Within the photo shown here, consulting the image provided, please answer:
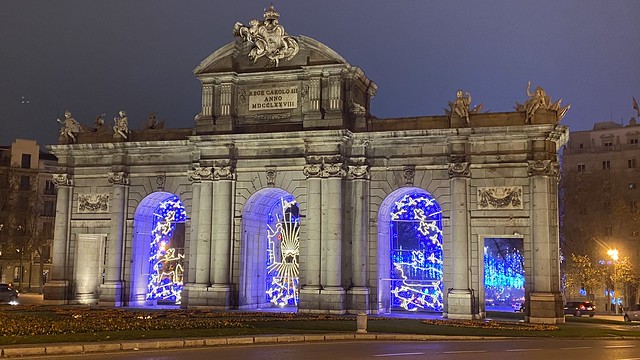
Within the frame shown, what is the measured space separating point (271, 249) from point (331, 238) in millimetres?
6415

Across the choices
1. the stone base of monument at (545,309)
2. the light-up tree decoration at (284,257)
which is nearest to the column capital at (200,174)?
the light-up tree decoration at (284,257)

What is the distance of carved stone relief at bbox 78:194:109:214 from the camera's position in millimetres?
46156

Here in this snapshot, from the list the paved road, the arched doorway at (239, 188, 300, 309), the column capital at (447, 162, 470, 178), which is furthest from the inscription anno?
the paved road

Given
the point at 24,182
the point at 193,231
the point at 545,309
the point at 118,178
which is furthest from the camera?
the point at 24,182

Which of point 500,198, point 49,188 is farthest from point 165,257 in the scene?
point 49,188

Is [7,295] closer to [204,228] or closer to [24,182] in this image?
[204,228]

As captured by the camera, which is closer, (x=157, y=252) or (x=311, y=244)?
(x=311, y=244)

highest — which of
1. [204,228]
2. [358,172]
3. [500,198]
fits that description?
[358,172]

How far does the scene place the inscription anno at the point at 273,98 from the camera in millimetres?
42500

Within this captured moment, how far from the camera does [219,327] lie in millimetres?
27734

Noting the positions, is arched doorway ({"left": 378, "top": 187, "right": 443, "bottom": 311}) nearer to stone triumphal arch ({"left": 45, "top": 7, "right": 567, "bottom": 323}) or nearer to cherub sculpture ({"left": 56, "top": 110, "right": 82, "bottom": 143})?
stone triumphal arch ({"left": 45, "top": 7, "right": 567, "bottom": 323})

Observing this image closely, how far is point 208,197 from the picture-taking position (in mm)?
42781

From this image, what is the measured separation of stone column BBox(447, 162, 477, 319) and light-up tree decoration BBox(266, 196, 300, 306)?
10205 mm

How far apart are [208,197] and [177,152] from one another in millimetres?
4102
